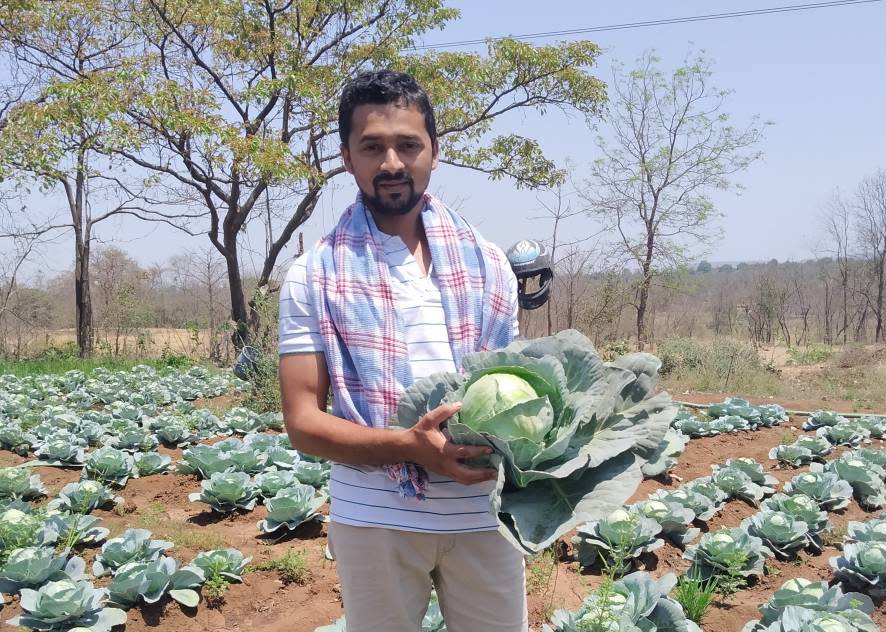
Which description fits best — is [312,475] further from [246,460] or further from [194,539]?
[194,539]

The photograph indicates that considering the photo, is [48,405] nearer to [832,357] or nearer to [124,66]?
[124,66]

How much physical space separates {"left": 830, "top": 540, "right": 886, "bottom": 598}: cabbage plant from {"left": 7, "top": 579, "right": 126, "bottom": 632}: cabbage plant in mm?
3505

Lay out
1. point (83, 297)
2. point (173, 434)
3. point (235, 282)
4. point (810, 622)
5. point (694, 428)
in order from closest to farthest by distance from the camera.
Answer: point (810, 622) < point (173, 434) < point (694, 428) < point (235, 282) < point (83, 297)

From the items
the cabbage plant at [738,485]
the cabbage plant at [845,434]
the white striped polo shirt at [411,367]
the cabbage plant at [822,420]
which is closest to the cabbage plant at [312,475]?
the cabbage plant at [738,485]

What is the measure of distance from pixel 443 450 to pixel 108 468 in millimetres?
4437

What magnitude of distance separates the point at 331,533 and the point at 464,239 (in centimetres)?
79

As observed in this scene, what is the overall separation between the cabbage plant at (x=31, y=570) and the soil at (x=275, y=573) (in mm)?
109

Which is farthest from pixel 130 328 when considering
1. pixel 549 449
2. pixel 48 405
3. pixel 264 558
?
pixel 549 449

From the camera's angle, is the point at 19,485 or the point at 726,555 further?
the point at 19,485

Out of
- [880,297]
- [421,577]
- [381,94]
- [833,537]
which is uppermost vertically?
[381,94]

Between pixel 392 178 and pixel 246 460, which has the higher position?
pixel 392 178

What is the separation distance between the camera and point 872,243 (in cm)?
2298

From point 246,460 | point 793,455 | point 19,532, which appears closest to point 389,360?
point 19,532

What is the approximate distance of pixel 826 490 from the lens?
15.1 feet
